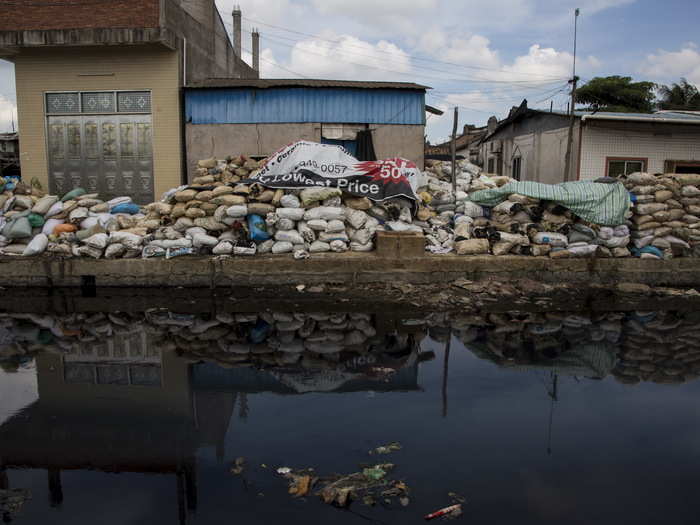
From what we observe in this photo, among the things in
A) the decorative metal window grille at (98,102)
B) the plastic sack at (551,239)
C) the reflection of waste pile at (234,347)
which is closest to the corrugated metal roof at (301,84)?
the decorative metal window grille at (98,102)

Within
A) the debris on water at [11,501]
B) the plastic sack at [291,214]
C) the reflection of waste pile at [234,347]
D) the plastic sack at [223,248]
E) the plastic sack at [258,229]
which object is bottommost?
the debris on water at [11,501]

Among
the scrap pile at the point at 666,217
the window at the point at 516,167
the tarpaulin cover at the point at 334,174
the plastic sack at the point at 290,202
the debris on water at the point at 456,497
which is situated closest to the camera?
the debris on water at the point at 456,497

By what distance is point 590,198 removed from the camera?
8.93m

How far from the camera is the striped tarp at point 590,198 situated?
8938 mm

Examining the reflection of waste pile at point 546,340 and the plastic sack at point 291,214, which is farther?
the plastic sack at point 291,214

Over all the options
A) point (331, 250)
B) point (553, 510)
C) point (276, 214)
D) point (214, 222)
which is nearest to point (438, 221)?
point (331, 250)

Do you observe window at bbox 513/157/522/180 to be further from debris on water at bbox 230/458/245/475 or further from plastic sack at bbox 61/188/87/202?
debris on water at bbox 230/458/245/475

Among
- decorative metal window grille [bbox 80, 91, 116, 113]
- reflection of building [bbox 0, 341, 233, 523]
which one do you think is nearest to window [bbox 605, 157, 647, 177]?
decorative metal window grille [bbox 80, 91, 116, 113]

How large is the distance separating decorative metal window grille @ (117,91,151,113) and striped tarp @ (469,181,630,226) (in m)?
8.03

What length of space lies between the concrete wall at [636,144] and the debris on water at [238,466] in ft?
39.0

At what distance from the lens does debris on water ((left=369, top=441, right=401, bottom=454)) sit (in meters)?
3.50

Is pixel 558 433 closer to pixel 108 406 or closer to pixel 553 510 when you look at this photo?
pixel 553 510

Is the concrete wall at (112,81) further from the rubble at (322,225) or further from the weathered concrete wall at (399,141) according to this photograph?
the weathered concrete wall at (399,141)

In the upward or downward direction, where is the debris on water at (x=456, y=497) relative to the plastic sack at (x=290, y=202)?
downward
